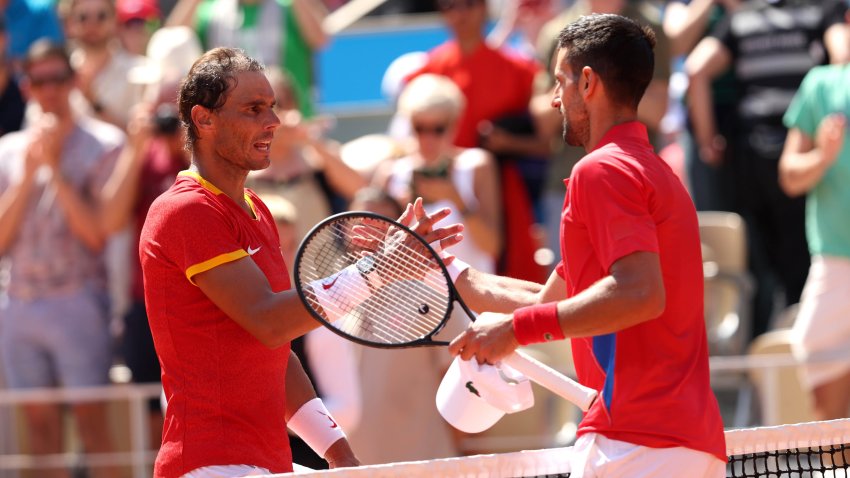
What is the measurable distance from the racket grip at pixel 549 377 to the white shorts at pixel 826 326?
13.4ft

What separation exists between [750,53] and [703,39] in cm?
48

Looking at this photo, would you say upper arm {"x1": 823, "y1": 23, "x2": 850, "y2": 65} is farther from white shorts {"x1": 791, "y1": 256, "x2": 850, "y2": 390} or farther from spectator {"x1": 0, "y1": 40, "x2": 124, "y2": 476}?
spectator {"x1": 0, "y1": 40, "x2": 124, "y2": 476}

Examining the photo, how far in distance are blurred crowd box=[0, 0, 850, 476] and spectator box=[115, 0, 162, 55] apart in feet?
2.05

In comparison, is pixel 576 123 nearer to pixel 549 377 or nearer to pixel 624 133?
pixel 624 133

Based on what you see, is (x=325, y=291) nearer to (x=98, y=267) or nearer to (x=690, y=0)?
(x=98, y=267)

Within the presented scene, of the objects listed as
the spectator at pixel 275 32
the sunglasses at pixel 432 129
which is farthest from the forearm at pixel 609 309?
the spectator at pixel 275 32

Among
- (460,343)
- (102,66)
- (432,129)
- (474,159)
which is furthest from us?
(102,66)

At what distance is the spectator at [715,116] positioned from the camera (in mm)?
8492

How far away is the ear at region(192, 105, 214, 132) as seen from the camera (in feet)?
12.5

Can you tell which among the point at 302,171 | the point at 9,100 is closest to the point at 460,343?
the point at 302,171

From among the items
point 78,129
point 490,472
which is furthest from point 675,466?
point 78,129

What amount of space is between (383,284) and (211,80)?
716 mm

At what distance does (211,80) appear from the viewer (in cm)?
379

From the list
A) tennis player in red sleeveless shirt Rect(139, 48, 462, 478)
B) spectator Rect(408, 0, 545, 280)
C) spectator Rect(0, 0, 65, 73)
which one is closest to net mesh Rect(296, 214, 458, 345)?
tennis player in red sleeveless shirt Rect(139, 48, 462, 478)
